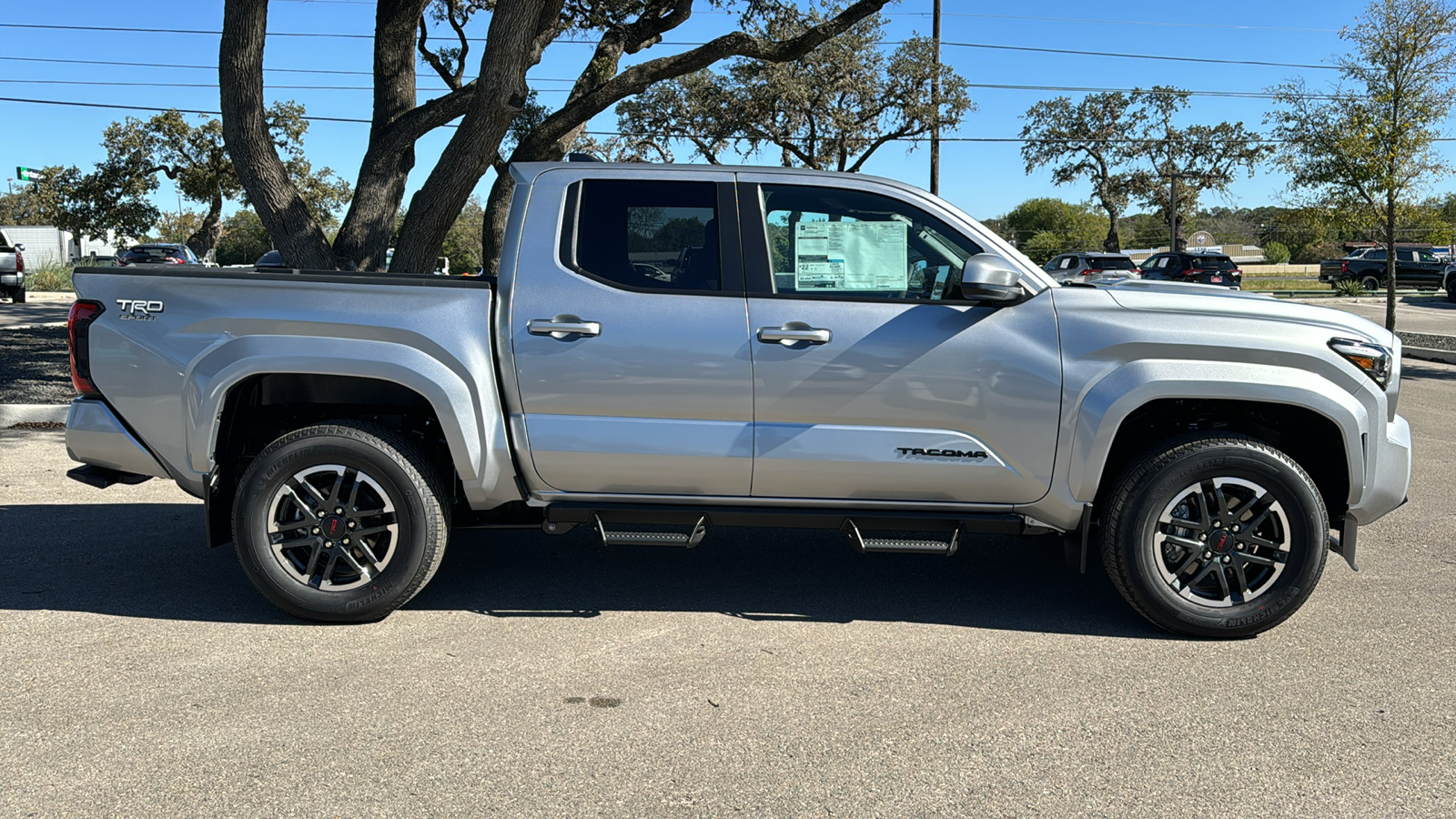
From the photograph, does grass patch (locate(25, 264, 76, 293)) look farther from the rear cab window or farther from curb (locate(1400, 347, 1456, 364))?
curb (locate(1400, 347, 1456, 364))

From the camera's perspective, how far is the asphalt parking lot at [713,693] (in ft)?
10.6

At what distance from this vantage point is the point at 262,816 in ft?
10.1

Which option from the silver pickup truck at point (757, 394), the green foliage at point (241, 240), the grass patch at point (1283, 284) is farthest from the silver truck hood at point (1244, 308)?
the green foliage at point (241, 240)

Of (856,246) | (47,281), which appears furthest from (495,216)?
(47,281)

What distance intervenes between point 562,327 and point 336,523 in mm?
1304

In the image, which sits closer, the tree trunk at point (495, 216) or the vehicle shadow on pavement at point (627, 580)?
the vehicle shadow on pavement at point (627, 580)

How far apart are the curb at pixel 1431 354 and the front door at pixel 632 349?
16256 mm

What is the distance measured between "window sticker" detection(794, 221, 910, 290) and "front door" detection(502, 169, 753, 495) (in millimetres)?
304

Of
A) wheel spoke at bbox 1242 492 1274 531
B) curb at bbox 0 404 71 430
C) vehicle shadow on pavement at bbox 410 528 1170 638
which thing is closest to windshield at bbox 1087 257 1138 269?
vehicle shadow on pavement at bbox 410 528 1170 638

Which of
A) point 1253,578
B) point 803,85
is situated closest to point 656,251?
point 1253,578

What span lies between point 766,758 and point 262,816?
150cm

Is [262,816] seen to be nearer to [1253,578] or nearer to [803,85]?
[1253,578]

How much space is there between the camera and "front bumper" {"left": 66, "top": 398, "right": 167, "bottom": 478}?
4730mm

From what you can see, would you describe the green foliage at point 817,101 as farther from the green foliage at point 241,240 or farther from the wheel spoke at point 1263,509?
the green foliage at point 241,240
